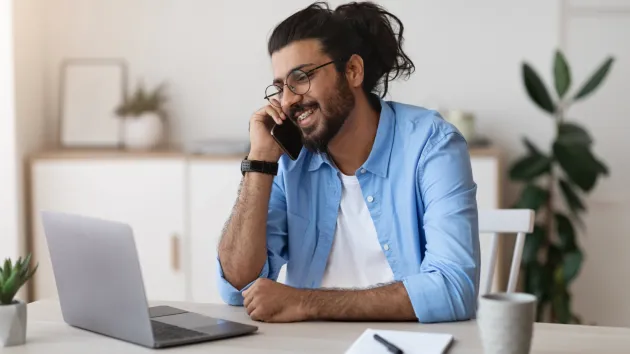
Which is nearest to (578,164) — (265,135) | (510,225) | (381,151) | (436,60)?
(436,60)

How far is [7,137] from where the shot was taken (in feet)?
12.7

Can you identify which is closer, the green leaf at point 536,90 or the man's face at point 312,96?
the man's face at point 312,96

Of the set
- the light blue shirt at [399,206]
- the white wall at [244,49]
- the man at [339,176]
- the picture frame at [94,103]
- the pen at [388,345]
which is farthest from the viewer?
the picture frame at [94,103]

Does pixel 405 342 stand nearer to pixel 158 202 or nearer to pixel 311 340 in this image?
pixel 311 340

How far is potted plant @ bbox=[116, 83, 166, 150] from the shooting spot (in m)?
4.02

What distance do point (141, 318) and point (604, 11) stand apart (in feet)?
9.53

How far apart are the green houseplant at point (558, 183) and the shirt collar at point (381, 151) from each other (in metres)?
1.61

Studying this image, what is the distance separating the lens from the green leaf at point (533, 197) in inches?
145

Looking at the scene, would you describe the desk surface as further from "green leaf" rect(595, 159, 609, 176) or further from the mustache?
"green leaf" rect(595, 159, 609, 176)

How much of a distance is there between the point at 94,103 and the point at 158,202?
644 mm

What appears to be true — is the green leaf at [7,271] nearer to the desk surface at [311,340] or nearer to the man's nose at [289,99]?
the desk surface at [311,340]

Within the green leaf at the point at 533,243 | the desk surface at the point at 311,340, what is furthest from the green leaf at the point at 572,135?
the desk surface at the point at 311,340

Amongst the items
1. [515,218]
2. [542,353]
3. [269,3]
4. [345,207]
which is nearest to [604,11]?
[269,3]

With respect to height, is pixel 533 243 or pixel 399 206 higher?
pixel 399 206
